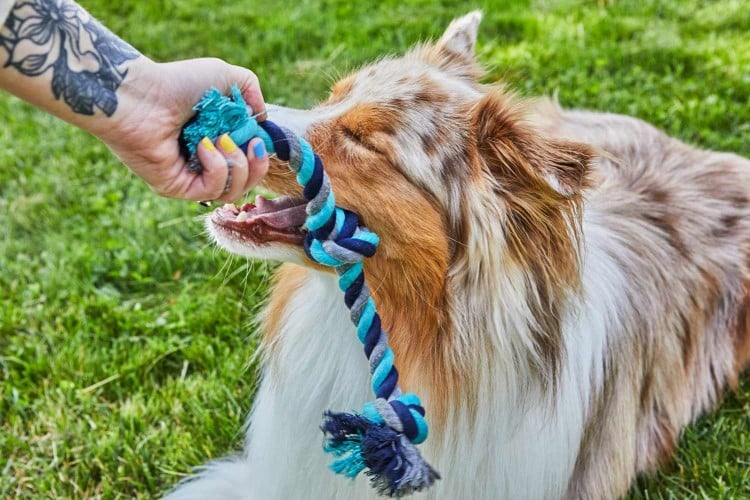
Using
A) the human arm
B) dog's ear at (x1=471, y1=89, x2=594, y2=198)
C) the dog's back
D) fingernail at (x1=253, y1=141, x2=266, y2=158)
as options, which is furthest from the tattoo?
the dog's back

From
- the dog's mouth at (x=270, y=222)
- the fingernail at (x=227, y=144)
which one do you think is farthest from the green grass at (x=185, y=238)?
the fingernail at (x=227, y=144)

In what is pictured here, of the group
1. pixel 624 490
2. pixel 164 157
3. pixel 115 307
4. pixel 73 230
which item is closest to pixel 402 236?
pixel 164 157

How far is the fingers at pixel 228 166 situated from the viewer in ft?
6.74

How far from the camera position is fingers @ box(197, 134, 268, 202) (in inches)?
80.9

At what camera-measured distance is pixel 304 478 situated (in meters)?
2.77

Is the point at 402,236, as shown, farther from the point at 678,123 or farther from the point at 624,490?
the point at 678,123

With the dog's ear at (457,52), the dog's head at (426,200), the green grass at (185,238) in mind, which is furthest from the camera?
the green grass at (185,238)

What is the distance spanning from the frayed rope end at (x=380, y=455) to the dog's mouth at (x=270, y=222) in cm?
56

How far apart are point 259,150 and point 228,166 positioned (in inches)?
3.9

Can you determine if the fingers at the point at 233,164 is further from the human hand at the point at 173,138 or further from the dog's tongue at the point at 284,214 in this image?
the dog's tongue at the point at 284,214

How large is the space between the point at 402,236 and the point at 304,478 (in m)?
0.99

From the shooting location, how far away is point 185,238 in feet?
15.0

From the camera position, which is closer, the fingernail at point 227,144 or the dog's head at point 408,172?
the fingernail at point 227,144

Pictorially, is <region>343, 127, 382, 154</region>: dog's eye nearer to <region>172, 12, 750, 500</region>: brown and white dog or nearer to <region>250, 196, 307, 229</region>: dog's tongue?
<region>172, 12, 750, 500</region>: brown and white dog
